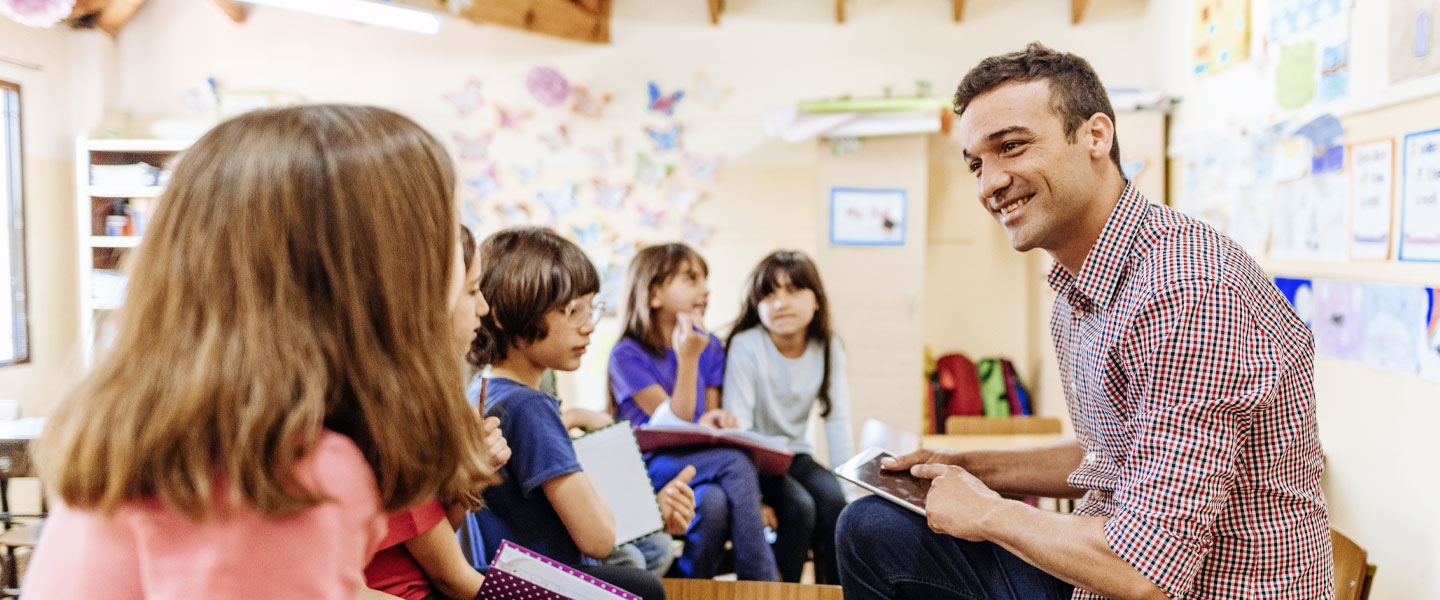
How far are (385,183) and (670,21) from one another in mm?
4530

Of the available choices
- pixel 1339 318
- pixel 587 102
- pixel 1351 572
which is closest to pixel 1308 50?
pixel 1339 318

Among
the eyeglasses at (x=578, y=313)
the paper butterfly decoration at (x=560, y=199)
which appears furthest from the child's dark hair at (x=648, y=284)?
the paper butterfly decoration at (x=560, y=199)

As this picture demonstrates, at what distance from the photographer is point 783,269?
3076 millimetres

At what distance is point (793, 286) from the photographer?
10.1ft

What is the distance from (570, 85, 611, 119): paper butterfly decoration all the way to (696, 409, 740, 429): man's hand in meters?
2.73

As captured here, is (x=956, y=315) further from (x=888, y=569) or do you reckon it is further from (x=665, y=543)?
(x=888, y=569)

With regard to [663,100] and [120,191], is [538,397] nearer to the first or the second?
[663,100]

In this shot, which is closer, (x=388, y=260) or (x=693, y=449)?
(x=388, y=260)

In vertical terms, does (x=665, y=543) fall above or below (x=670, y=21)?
below

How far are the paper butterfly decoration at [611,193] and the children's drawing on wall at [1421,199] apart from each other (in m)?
3.69

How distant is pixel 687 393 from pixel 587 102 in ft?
8.99

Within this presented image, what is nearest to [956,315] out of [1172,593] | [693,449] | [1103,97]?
[693,449]

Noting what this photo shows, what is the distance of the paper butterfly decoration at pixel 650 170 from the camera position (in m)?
5.15

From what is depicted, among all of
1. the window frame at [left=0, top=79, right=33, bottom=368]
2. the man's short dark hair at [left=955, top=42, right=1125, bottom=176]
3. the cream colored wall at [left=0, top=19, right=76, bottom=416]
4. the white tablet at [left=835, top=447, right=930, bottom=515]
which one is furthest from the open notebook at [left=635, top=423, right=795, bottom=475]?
the window frame at [left=0, top=79, right=33, bottom=368]
